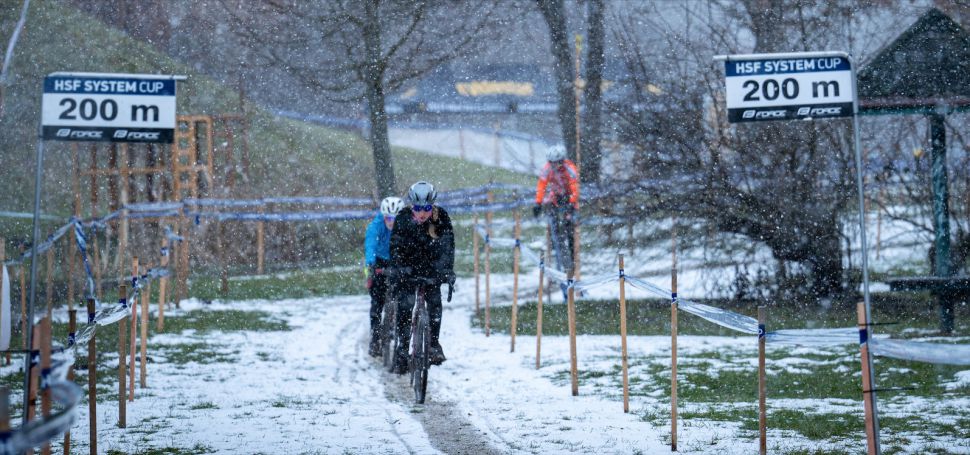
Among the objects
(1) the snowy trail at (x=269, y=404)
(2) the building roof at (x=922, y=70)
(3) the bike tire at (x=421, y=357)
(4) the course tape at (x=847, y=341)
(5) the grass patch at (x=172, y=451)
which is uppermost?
(2) the building roof at (x=922, y=70)

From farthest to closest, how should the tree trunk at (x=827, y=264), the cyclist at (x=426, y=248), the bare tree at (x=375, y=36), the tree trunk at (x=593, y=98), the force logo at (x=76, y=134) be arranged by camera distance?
the bare tree at (x=375, y=36), the tree trunk at (x=593, y=98), the tree trunk at (x=827, y=264), the cyclist at (x=426, y=248), the force logo at (x=76, y=134)

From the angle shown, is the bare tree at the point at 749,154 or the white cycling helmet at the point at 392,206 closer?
the white cycling helmet at the point at 392,206

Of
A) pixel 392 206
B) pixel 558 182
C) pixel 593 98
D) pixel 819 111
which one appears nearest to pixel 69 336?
pixel 392 206

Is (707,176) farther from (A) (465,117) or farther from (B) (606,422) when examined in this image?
(A) (465,117)

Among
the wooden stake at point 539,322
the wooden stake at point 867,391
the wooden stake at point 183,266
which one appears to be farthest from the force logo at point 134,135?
the wooden stake at point 183,266

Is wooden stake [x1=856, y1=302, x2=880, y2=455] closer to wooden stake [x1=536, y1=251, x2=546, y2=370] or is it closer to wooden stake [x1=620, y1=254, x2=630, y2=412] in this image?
wooden stake [x1=620, y1=254, x2=630, y2=412]

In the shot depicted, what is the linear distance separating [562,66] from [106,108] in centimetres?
1674

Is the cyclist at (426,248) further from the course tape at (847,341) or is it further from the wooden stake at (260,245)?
the wooden stake at (260,245)

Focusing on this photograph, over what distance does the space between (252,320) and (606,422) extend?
945 centimetres

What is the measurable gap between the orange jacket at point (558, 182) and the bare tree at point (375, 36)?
636 cm

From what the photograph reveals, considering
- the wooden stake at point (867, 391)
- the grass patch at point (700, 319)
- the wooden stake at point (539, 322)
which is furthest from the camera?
the grass patch at point (700, 319)

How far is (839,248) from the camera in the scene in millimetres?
16453

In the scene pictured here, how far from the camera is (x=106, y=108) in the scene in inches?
327

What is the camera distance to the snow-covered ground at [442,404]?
7.98m
